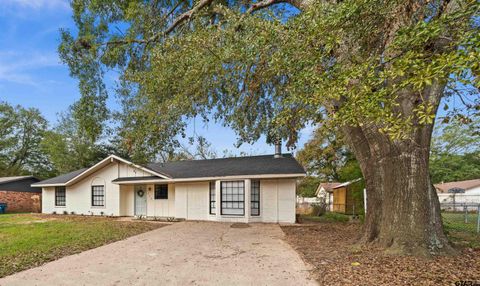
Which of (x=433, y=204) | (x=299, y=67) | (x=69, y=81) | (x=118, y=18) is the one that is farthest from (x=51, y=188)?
(x=433, y=204)

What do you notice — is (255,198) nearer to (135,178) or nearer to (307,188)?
(135,178)

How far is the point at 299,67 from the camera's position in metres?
5.71

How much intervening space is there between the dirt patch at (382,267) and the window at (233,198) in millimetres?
6747

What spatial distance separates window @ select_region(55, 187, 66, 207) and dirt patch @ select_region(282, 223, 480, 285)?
18068 millimetres

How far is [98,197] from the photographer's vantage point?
59.3 ft

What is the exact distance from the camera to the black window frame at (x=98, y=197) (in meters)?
17.8

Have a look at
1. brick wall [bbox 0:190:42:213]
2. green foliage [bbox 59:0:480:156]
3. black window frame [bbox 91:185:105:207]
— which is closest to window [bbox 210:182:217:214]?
green foliage [bbox 59:0:480:156]

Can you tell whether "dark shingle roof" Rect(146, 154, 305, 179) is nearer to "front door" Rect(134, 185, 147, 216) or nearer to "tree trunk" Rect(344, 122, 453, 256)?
"front door" Rect(134, 185, 147, 216)

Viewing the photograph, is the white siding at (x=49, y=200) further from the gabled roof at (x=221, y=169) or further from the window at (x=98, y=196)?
the window at (x=98, y=196)

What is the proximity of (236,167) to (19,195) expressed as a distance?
19.5 metres

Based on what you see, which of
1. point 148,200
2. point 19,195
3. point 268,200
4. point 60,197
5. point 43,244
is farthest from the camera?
point 19,195

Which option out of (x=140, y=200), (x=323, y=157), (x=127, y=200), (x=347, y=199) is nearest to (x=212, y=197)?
(x=140, y=200)

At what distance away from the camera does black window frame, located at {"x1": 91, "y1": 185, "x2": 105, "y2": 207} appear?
1784 cm

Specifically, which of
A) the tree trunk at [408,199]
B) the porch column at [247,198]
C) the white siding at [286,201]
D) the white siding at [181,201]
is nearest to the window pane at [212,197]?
the white siding at [181,201]
